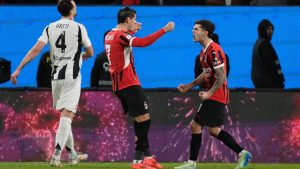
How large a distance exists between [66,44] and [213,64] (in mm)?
1825

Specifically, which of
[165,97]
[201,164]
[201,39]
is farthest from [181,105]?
[201,39]

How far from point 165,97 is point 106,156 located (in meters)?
1.22

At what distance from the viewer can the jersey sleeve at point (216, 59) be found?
38.4 feet

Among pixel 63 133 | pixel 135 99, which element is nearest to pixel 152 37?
pixel 135 99

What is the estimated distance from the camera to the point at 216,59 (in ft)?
38.4

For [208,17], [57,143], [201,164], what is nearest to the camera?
[57,143]

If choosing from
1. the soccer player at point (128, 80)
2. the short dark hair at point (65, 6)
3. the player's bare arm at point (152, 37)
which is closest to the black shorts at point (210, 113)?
the soccer player at point (128, 80)

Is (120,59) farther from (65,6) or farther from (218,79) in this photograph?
(218,79)

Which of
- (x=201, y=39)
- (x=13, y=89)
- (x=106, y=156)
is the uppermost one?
(x=201, y=39)

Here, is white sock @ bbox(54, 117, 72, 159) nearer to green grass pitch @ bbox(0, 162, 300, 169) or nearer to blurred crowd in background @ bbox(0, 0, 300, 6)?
green grass pitch @ bbox(0, 162, 300, 169)

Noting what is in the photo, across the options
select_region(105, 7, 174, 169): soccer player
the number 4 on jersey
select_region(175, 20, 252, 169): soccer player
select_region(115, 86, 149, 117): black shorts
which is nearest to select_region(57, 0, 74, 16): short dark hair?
the number 4 on jersey

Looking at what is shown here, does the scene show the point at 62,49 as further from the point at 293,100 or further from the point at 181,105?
the point at 293,100

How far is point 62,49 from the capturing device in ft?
39.1

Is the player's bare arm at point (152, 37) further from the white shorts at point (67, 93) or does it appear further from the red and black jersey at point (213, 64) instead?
the white shorts at point (67, 93)
